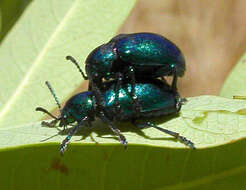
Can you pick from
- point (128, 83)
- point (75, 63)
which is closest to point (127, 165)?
point (128, 83)

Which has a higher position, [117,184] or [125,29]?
[117,184]

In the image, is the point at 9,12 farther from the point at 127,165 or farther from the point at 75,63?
the point at 127,165

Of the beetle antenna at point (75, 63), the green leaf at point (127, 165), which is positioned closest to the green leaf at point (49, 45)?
the beetle antenna at point (75, 63)

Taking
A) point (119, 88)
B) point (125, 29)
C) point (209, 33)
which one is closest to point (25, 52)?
point (119, 88)

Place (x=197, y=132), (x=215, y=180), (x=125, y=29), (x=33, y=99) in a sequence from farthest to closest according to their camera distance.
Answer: (x=125, y=29) < (x=33, y=99) < (x=197, y=132) < (x=215, y=180)

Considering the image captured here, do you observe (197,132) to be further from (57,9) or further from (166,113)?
(57,9)

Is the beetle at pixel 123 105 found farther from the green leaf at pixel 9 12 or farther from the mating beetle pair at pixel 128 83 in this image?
the green leaf at pixel 9 12

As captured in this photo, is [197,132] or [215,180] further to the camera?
[197,132]
